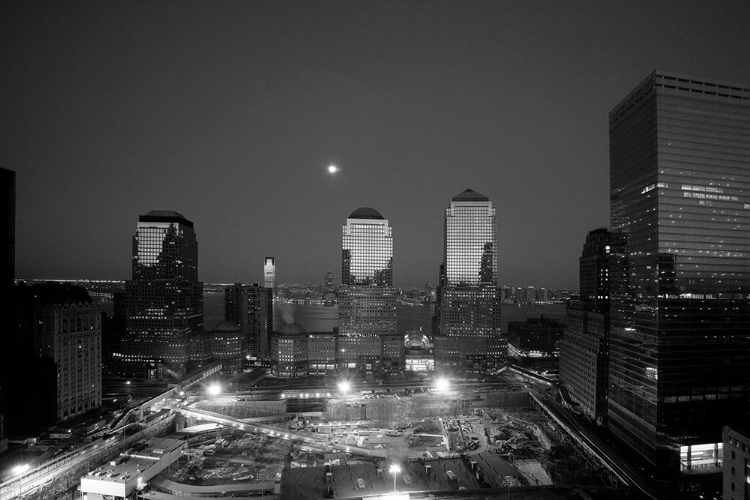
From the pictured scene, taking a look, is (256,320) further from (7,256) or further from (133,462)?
(133,462)


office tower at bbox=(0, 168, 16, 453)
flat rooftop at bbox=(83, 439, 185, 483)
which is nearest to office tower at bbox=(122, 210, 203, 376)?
office tower at bbox=(0, 168, 16, 453)

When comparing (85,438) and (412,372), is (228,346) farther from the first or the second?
(85,438)

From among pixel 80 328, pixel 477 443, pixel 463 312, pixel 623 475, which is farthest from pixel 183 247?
pixel 623 475

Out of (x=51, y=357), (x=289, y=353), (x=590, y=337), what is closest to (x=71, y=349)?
(x=51, y=357)

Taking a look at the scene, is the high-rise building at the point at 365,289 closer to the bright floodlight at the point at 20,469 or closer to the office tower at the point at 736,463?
the bright floodlight at the point at 20,469

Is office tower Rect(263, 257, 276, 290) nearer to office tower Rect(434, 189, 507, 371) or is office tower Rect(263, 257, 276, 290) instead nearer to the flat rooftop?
office tower Rect(434, 189, 507, 371)

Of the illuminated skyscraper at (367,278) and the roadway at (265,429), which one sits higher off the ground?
the illuminated skyscraper at (367,278)

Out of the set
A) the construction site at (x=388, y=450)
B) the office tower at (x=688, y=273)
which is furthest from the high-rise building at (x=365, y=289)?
the office tower at (x=688, y=273)
